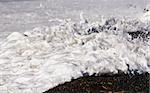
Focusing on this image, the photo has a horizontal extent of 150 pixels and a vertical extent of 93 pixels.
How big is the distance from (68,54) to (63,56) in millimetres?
140

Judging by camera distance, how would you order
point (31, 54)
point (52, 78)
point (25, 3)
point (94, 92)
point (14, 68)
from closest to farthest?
point (94, 92) < point (52, 78) < point (14, 68) < point (31, 54) < point (25, 3)

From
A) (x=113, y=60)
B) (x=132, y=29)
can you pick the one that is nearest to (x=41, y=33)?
(x=132, y=29)

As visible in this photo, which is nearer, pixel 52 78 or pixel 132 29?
pixel 52 78

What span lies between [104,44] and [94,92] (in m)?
1.99

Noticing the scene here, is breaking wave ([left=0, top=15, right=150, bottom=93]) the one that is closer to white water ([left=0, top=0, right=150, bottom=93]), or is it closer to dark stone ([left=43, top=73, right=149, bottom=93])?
white water ([left=0, top=0, right=150, bottom=93])

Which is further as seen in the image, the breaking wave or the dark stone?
the breaking wave

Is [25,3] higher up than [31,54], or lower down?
lower down

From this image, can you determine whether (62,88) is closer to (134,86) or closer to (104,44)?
(134,86)

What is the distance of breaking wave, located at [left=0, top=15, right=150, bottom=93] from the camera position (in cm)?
639

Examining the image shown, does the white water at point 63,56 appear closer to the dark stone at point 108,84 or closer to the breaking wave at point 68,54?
the breaking wave at point 68,54

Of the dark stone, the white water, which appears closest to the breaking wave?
the white water

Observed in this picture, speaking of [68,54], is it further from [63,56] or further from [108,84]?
[108,84]

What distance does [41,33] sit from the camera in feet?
30.3

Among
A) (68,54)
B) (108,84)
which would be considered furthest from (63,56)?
(108,84)
